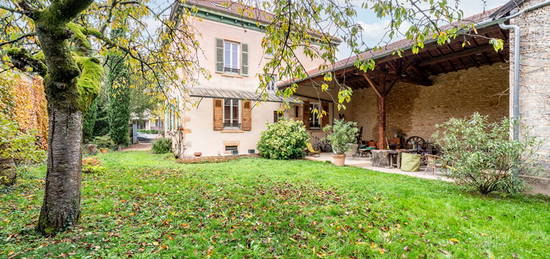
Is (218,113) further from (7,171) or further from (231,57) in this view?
(7,171)

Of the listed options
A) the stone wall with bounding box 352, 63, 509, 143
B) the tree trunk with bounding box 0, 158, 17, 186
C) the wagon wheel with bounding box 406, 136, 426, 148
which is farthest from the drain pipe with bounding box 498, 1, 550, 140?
the tree trunk with bounding box 0, 158, 17, 186

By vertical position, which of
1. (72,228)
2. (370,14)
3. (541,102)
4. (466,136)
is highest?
(370,14)

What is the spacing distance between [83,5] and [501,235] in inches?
213

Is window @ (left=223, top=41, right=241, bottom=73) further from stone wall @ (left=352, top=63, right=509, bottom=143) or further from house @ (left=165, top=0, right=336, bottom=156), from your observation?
stone wall @ (left=352, top=63, right=509, bottom=143)

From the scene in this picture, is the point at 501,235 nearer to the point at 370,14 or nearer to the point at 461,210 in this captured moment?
the point at 461,210

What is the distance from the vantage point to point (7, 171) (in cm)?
477

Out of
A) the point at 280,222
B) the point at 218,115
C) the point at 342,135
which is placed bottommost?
the point at 280,222

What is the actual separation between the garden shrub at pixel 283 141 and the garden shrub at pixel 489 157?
20.4 ft

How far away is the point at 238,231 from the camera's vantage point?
3.22 m

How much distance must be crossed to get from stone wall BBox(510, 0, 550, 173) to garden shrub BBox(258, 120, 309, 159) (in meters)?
7.03

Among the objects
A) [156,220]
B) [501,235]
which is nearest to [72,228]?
[156,220]

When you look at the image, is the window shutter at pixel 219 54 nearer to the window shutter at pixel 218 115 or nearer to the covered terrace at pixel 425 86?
the window shutter at pixel 218 115

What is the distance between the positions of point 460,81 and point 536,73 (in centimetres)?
607

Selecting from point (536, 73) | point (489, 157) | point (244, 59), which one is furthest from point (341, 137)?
point (244, 59)
